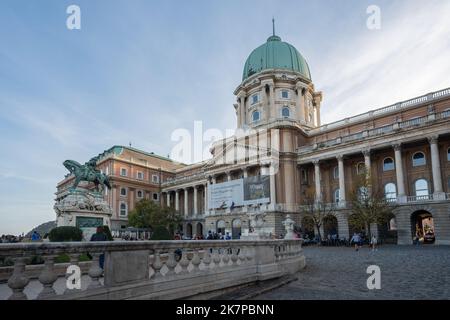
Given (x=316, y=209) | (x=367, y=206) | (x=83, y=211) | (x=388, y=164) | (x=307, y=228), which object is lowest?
(x=307, y=228)

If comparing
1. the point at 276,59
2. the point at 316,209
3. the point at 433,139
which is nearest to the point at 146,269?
the point at 316,209

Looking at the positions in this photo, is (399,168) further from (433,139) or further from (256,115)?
(256,115)

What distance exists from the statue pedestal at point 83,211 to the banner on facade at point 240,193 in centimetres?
2923

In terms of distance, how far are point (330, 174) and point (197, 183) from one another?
2835 cm

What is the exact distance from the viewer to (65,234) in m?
18.0

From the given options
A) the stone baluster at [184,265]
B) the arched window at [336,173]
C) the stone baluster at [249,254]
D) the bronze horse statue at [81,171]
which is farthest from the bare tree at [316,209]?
the stone baluster at [184,265]

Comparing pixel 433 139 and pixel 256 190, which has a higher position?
pixel 433 139

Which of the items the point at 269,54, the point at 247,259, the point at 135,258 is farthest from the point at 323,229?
the point at 135,258

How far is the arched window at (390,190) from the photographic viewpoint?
4344 centimetres

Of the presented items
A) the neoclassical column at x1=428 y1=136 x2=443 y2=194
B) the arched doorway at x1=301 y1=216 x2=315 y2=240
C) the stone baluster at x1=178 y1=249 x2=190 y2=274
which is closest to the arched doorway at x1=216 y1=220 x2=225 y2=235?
the arched doorway at x1=301 y1=216 x2=315 y2=240

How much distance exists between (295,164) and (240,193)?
974cm

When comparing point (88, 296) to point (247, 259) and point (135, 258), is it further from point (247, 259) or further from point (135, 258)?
point (247, 259)

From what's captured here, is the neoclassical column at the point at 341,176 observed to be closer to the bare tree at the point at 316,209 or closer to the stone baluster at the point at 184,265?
the bare tree at the point at 316,209

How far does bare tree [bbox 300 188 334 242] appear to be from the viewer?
136 ft
